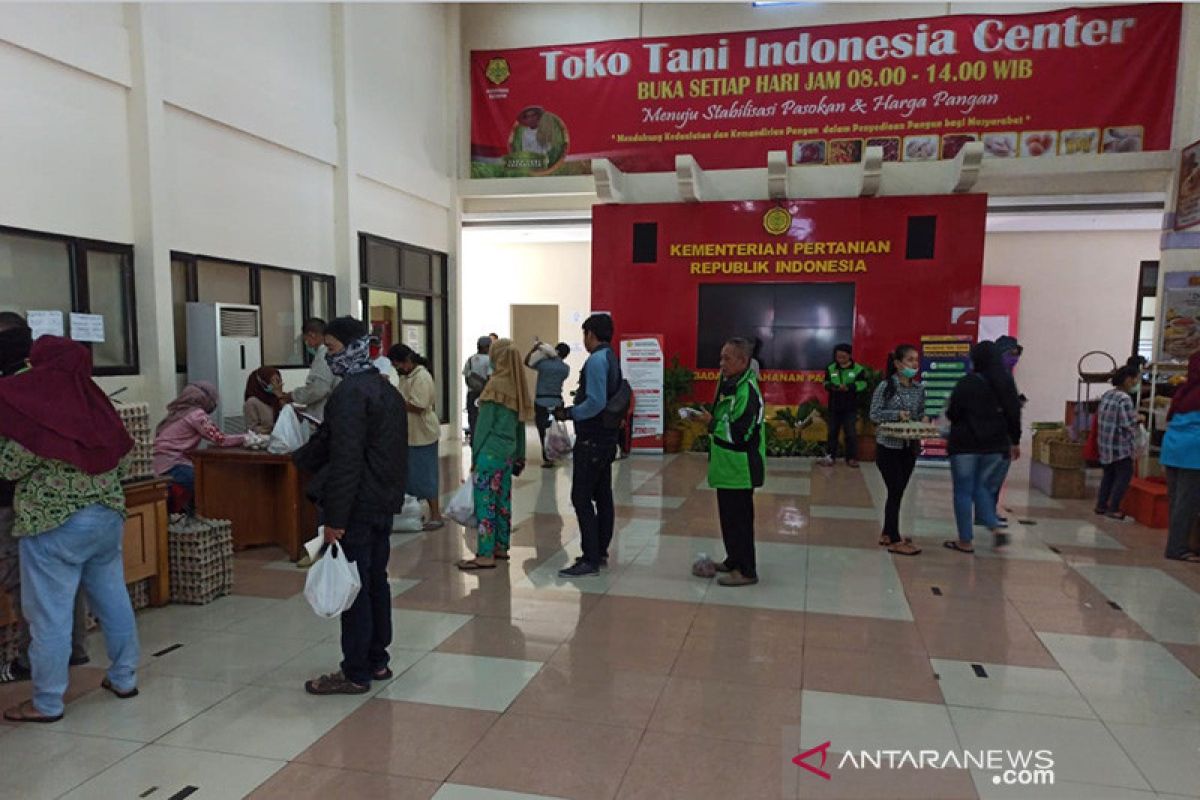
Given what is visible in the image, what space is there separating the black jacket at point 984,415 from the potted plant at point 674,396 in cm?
505

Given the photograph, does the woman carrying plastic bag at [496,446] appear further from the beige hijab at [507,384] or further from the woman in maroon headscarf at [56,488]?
the woman in maroon headscarf at [56,488]

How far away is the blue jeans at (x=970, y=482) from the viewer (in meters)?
5.39

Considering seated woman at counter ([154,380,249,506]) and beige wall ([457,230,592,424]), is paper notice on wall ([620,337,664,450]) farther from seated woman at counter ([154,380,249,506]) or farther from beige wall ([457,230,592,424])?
seated woman at counter ([154,380,249,506])

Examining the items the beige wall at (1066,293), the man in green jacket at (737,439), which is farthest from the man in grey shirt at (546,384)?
the beige wall at (1066,293)

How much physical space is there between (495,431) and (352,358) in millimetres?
1734

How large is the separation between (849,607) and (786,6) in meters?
8.88

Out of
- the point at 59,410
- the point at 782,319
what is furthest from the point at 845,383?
the point at 59,410

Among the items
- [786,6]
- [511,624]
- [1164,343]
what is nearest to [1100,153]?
[1164,343]

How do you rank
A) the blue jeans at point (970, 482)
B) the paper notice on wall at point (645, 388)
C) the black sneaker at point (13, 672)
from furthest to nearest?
the paper notice on wall at point (645, 388) → the blue jeans at point (970, 482) → the black sneaker at point (13, 672)

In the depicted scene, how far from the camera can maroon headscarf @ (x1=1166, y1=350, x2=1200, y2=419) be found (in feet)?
17.2

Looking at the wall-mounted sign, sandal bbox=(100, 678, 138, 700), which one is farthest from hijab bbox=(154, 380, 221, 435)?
the wall-mounted sign

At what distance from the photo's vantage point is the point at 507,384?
4.68m

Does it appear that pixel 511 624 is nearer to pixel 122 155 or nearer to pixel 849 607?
pixel 849 607

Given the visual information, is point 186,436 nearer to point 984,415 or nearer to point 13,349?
point 13,349
